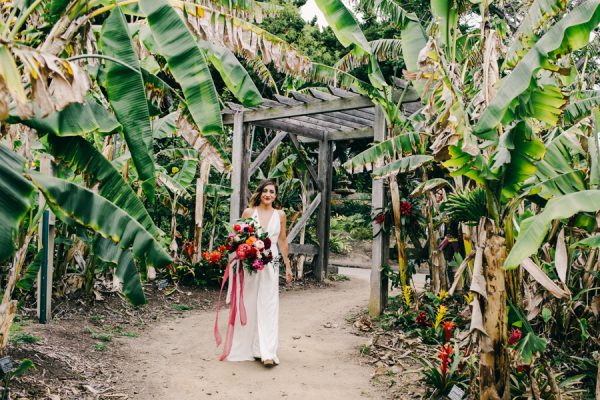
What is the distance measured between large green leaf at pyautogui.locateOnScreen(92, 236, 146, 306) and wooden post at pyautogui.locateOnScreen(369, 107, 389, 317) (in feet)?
15.7

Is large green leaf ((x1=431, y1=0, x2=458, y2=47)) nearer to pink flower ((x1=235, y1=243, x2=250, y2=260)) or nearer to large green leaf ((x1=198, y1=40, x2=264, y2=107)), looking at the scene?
large green leaf ((x1=198, y1=40, x2=264, y2=107))

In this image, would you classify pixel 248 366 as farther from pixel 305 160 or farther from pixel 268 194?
pixel 305 160

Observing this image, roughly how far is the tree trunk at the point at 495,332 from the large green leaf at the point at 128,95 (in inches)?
97.1

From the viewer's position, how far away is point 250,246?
19.6 feet

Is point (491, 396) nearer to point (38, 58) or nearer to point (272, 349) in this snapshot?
point (272, 349)

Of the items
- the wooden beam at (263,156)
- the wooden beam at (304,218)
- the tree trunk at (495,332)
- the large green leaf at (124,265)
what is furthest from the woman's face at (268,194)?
the wooden beam at (304,218)

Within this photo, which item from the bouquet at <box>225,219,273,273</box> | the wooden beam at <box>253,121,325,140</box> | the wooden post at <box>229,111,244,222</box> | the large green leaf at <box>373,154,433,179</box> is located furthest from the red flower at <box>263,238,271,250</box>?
the wooden beam at <box>253,121,325,140</box>

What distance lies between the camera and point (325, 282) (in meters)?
11.6

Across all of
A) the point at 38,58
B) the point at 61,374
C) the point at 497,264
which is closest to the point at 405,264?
the point at 497,264

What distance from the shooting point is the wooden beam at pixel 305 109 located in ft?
26.7

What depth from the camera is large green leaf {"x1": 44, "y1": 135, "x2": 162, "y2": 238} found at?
3838mm

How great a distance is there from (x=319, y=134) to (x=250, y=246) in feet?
18.5

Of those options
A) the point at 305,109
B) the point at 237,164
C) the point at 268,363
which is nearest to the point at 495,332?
the point at 268,363

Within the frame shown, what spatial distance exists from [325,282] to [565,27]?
8.68 m
